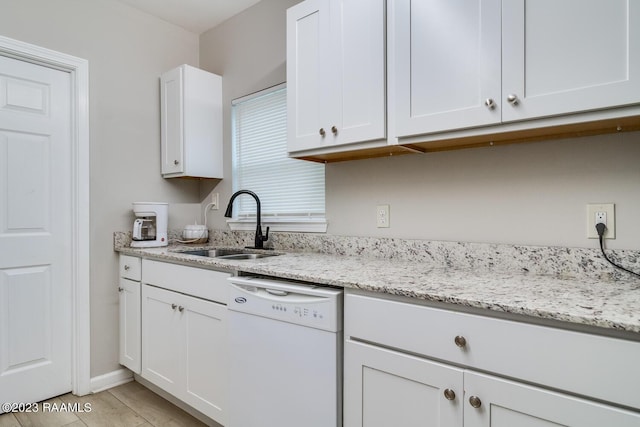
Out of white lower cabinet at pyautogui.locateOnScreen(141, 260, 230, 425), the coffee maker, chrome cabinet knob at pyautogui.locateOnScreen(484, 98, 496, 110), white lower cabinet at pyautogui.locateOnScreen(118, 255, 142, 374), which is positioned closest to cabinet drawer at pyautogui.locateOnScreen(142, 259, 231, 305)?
white lower cabinet at pyautogui.locateOnScreen(141, 260, 230, 425)

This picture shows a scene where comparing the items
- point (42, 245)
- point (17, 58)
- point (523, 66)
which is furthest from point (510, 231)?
point (17, 58)

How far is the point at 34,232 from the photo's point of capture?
2.14 metres

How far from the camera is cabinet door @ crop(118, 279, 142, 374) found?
224 centimetres

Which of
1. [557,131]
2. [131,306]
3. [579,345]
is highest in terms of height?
[557,131]

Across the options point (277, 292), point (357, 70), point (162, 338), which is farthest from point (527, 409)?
point (162, 338)

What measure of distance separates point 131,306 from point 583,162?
2.53 m

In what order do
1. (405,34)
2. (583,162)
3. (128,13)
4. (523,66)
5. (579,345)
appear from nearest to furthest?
(579,345), (523,66), (583,162), (405,34), (128,13)

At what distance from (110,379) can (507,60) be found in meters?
2.84

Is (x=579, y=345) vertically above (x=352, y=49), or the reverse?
(x=352, y=49)

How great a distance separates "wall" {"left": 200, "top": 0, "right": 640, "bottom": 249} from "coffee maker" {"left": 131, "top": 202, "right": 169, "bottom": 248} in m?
1.21

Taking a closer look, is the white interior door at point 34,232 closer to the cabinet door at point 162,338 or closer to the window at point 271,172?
the cabinet door at point 162,338

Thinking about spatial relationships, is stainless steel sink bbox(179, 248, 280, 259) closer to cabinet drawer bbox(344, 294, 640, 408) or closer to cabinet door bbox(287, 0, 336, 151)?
cabinet door bbox(287, 0, 336, 151)

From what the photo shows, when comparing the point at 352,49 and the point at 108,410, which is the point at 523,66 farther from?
the point at 108,410

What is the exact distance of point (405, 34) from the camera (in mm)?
1423
